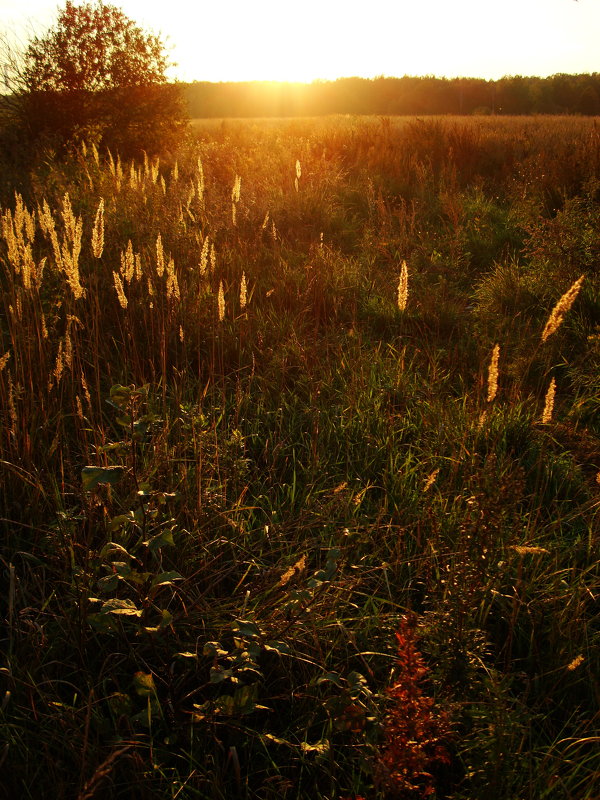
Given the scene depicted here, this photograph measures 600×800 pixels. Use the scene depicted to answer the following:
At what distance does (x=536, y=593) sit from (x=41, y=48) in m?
12.0

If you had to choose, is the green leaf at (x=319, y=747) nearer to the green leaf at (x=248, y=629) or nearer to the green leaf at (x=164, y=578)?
the green leaf at (x=248, y=629)

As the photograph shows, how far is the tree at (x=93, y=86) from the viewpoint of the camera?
393 inches

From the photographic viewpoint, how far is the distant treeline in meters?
35.7

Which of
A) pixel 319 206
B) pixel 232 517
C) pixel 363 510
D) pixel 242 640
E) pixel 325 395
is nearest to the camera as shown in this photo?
pixel 242 640

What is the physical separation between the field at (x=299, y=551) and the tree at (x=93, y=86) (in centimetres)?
768

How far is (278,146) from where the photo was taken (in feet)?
38.5

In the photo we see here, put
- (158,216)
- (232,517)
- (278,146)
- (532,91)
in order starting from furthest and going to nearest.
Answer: (532,91) → (278,146) → (158,216) → (232,517)

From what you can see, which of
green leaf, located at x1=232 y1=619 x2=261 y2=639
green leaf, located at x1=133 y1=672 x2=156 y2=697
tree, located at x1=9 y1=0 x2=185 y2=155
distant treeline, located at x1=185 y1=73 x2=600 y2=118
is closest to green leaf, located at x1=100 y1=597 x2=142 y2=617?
green leaf, located at x1=133 y1=672 x2=156 y2=697

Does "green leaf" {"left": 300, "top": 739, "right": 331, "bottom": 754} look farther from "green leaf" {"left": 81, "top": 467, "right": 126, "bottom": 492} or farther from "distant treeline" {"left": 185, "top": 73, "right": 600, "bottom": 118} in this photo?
"distant treeline" {"left": 185, "top": 73, "right": 600, "bottom": 118}

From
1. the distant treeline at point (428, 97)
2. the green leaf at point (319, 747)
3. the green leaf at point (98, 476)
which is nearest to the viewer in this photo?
the green leaf at point (319, 747)

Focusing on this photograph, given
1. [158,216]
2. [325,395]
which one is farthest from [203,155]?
[325,395]

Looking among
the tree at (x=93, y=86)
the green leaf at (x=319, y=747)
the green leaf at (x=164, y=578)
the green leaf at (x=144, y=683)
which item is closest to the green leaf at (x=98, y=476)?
the green leaf at (x=164, y=578)

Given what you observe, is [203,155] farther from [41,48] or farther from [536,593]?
[536,593]

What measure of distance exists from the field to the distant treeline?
2783cm
